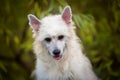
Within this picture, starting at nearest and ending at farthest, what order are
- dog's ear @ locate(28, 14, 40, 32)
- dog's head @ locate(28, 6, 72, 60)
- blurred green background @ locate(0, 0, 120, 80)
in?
→ dog's head @ locate(28, 6, 72, 60), dog's ear @ locate(28, 14, 40, 32), blurred green background @ locate(0, 0, 120, 80)

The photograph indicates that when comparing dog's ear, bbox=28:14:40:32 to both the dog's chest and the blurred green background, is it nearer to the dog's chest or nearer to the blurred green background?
the dog's chest

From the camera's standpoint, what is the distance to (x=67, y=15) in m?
8.62

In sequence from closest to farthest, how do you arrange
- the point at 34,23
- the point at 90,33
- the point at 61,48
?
the point at 61,48 < the point at 34,23 < the point at 90,33

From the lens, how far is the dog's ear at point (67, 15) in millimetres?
8539

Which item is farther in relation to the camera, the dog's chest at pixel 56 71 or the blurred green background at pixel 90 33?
the blurred green background at pixel 90 33

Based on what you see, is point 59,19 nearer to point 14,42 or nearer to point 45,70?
point 45,70

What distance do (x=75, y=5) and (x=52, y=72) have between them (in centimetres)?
246

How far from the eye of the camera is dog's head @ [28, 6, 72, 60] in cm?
845

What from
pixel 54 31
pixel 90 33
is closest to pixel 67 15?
pixel 54 31

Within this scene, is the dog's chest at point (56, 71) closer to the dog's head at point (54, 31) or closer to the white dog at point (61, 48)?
the white dog at point (61, 48)

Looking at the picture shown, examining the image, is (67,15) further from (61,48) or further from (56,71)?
(56,71)

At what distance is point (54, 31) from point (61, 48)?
0.27 meters

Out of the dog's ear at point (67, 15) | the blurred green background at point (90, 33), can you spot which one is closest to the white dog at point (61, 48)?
the dog's ear at point (67, 15)

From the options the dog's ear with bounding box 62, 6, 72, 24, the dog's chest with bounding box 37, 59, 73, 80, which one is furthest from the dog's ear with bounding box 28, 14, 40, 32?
the dog's chest with bounding box 37, 59, 73, 80
